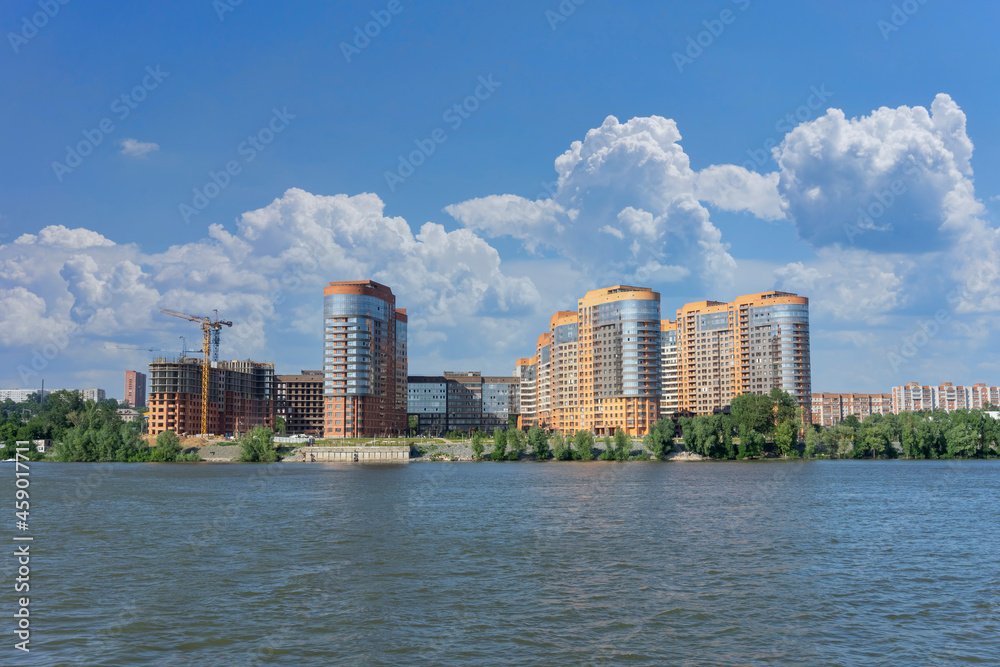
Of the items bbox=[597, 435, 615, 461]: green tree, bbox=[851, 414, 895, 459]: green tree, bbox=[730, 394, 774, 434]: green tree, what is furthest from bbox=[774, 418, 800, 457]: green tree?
bbox=[597, 435, 615, 461]: green tree

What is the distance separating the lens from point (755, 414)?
19400 cm

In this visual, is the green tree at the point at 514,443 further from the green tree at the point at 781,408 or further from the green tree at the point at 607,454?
the green tree at the point at 781,408

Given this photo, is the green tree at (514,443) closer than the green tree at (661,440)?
No

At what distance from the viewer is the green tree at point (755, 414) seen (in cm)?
19375

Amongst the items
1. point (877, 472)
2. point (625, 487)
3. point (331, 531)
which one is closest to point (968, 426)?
point (877, 472)

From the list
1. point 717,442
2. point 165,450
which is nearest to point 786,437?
point 717,442

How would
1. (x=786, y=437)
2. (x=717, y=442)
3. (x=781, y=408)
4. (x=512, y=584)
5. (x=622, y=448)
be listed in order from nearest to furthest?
(x=512, y=584), (x=717, y=442), (x=786, y=437), (x=622, y=448), (x=781, y=408)

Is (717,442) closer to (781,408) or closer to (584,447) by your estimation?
(781,408)

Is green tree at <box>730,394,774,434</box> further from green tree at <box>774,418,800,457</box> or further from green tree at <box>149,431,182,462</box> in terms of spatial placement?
green tree at <box>149,431,182,462</box>

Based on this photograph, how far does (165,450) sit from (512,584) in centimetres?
17998

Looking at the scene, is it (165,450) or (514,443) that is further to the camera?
(514,443)

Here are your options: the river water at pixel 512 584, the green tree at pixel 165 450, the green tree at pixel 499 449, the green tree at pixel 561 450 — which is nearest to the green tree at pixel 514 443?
the green tree at pixel 499 449

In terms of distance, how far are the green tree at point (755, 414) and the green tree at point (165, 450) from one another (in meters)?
146

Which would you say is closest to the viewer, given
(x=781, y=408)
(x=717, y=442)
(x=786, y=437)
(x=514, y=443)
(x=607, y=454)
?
(x=717, y=442)
